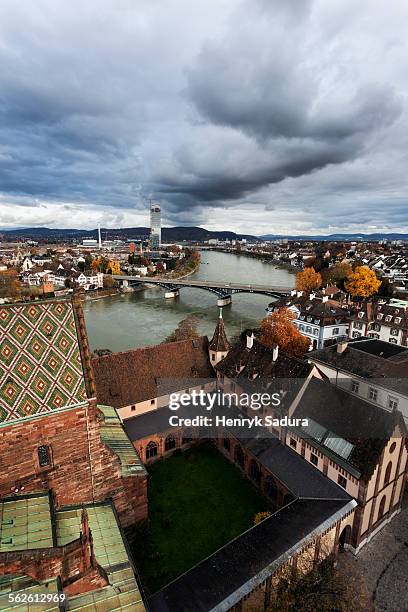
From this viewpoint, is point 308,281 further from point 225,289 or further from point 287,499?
point 287,499

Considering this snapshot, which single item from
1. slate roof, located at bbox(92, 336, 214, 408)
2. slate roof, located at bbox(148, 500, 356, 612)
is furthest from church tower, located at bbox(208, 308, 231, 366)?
slate roof, located at bbox(148, 500, 356, 612)

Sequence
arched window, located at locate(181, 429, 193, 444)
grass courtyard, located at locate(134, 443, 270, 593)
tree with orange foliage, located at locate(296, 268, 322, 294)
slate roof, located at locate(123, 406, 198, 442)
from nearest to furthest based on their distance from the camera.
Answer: grass courtyard, located at locate(134, 443, 270, 593)
slate roof, located at locate(123, 406, 198, 442)
arched window, located at locate(181, 429, 193, 444)
tree with orange foliage, located at locate(296, 268, 322, 294)

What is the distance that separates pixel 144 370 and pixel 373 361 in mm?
17903

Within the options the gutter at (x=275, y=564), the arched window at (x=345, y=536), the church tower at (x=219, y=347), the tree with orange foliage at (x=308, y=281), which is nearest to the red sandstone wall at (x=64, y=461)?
the gutter at (x=275, y=564)

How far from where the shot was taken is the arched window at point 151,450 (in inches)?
820

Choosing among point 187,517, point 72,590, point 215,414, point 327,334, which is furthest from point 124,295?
point 72,590

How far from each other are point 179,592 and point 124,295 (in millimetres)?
84208

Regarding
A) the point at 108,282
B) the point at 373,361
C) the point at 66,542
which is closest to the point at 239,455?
the point at 66,542

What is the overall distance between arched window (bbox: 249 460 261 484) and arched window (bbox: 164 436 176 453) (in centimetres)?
516

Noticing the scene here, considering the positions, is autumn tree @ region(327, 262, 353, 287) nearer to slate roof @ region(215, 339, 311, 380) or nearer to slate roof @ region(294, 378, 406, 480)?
slate roof @ region(215, 339, 311, 380)

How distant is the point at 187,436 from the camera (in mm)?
22266

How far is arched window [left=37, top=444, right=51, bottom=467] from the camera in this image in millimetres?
11828

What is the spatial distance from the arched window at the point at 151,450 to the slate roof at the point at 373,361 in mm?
16245

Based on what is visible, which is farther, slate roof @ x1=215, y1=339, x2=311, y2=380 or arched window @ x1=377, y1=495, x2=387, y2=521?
slate roof @ x1=215, y1=339, x2=311, y2=380
